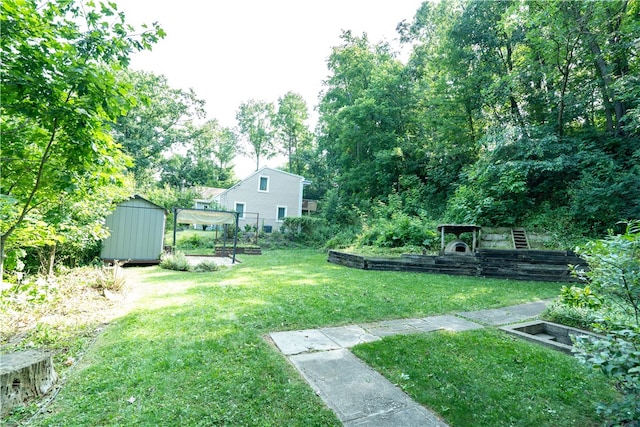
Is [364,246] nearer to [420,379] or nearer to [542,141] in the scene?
[542,141]

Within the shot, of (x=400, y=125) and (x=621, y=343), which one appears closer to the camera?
(x=621, y=343)

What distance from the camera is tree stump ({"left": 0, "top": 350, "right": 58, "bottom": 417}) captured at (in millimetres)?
2049

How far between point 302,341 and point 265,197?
63.6 feet

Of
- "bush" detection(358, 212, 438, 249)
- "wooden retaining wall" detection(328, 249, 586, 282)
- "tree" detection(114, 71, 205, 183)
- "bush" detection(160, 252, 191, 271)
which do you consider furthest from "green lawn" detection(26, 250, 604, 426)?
"tree" detection(114, 71, 205, 183)

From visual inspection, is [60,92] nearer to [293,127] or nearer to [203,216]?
[203,216]

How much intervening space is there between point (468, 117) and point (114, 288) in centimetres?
1629

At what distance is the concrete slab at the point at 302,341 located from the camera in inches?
128

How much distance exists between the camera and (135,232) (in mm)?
8859

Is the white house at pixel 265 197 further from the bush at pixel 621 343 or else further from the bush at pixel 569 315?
the bush at pixel 621 343

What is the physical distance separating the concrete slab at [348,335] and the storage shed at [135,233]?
283 inches

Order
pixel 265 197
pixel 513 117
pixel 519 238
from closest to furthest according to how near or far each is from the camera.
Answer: pixel 519 238 → pixel 513 117 → pixel 265 197

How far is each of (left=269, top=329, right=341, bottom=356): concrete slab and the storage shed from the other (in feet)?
22.6

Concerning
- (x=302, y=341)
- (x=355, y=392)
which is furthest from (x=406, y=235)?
(x=355, y=392)

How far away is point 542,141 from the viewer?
10.7 m
